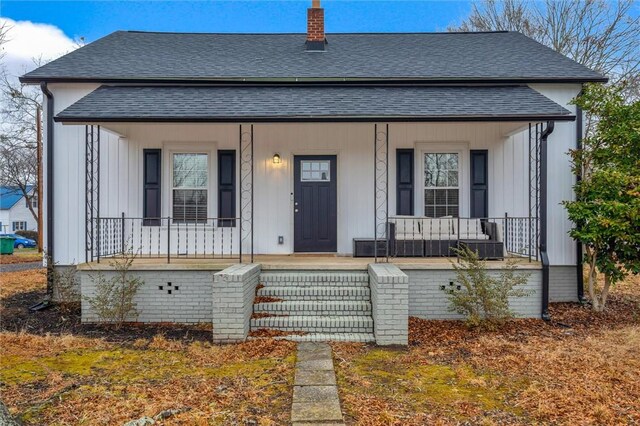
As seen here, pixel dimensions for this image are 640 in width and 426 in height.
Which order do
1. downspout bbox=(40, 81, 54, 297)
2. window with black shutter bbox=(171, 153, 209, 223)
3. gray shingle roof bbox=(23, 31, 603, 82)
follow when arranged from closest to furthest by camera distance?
downspout bbox=(40, 81, 54, 297) < gray shingle roof bbox=(23, 31, 603, 82) < window with black shutter bbox=(171, 153, 209, 223)

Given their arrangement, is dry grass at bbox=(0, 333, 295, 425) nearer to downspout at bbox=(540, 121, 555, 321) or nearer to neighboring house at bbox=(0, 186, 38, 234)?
downspout at bbox=(540, 121, 555, 321)

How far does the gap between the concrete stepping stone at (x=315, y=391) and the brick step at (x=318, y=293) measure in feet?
4.28

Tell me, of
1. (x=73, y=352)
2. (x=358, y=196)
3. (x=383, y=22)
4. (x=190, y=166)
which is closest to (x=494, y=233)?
(x=358, y=196)

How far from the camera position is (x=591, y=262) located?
23.7ft

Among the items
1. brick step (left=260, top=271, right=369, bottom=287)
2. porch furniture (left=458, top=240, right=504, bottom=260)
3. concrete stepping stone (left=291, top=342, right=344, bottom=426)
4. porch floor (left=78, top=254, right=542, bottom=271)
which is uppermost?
porch furniture (left=458, top=240, right=504, bottom=260)

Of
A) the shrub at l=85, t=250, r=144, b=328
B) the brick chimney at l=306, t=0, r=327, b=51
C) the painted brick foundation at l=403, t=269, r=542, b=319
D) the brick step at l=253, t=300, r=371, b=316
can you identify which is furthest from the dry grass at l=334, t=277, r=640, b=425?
the brick chimney at l=306, t=0, r=327, b=51

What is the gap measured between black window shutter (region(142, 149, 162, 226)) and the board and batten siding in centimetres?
13

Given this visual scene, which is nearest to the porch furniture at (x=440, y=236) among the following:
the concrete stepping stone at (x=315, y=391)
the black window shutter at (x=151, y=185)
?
the concrete stepping stone at (x=315, y=391)

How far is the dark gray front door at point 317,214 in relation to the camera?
8594 millimetres

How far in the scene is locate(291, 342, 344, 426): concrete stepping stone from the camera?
3319 mm

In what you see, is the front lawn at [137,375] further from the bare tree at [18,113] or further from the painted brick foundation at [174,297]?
the bare tree at [18,113]

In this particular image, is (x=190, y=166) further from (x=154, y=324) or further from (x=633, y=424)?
(x=633, y=424)

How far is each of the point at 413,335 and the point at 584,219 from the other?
3683 millimetres

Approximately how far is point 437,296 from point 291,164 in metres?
3.95
